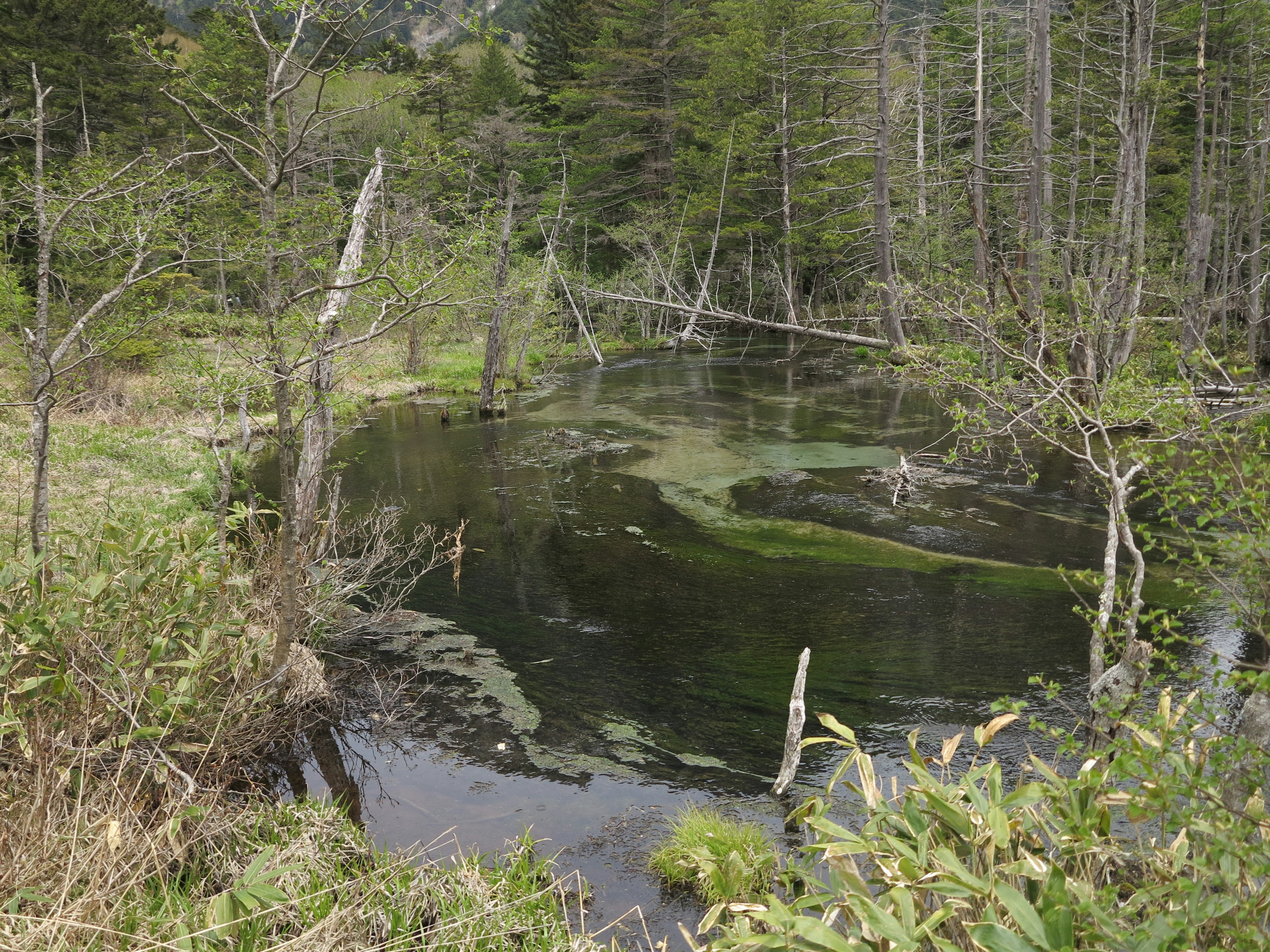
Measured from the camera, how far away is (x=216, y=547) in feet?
17.1

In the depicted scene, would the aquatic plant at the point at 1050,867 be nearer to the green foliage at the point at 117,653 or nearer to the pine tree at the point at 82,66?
the green foliage at the point at 117,653

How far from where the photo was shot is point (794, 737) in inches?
203

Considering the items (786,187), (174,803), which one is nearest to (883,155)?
(786,187)

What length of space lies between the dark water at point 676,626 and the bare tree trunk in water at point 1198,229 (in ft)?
20.3

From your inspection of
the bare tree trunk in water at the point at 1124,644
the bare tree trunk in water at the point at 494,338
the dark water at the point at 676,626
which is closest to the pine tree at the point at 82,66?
the bare tree trunk in water at the point at 494,338

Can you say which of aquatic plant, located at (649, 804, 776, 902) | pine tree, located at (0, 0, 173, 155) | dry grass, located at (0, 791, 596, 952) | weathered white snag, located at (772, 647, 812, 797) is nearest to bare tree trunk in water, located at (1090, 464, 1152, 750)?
weathered white snag, located at (772, 647, 812, 797)

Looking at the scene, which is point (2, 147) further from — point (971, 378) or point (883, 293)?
point (971, 378)

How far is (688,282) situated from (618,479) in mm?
25382

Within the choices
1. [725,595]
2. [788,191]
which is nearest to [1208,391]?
[725,595]

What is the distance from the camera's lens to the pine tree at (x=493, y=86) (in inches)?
1601

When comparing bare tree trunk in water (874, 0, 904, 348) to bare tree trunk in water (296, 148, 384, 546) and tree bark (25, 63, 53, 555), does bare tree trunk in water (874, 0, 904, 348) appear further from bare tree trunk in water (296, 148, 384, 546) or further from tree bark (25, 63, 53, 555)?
tree bark (25, 63, 53, 555)

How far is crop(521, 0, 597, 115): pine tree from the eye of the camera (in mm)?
43062

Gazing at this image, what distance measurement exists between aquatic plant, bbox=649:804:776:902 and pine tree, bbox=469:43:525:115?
39.3 m

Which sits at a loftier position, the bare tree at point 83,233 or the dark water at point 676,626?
the bare tree at point 83,233
